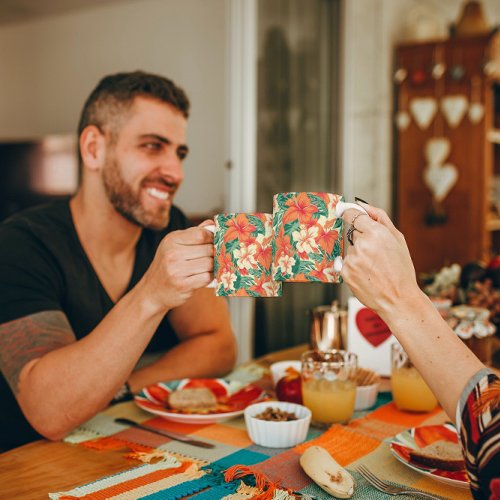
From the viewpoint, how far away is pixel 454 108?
3836 millimetres

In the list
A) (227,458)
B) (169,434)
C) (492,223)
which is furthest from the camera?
(492,223)

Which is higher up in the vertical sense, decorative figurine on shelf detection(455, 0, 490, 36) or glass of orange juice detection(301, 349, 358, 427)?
decorative figurine on shelf detection(455, 0, 490, 36)

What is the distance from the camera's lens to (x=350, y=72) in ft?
13.2

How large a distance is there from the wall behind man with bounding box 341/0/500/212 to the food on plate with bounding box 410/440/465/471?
3.12 meters

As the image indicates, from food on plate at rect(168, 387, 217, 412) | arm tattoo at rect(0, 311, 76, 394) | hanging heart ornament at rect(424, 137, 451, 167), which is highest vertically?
hanging heart ornament at rect(424, 137, 451, 167)

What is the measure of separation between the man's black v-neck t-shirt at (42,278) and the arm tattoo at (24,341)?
22mm

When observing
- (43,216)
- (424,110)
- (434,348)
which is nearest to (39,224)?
(43,216)

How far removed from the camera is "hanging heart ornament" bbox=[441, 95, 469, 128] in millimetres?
3832

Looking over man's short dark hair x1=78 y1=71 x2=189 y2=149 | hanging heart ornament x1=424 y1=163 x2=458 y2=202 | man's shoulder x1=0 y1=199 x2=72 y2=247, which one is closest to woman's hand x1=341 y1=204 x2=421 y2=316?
man's shoulder x1=0 y1=199 x2=72 y2=247

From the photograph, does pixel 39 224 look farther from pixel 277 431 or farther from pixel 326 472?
pixel 326 472

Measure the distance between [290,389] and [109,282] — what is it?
1.87 ft

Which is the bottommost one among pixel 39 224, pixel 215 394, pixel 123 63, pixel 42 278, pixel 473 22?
pixel 215 394

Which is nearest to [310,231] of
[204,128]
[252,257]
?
[252,257]

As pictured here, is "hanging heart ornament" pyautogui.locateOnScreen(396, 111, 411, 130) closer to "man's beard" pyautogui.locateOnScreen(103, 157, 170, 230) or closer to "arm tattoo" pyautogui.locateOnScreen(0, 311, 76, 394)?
"man's beard" pyautogui.locateOnScreen(103, 157, 170, 230)
